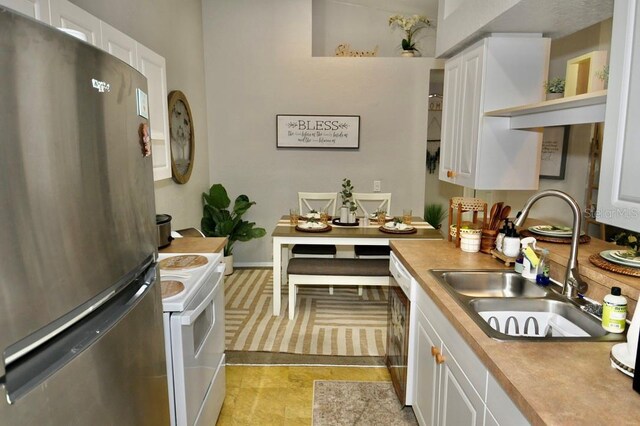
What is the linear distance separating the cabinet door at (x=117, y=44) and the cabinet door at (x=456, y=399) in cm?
207

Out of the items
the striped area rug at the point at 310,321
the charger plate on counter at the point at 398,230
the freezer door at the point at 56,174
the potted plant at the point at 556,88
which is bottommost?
the striped area rug at the point at 310,321

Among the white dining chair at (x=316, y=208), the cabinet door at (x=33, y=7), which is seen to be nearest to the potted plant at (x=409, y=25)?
the white dining chair at (x=316, y=208)

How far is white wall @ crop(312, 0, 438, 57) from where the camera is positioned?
489 cm

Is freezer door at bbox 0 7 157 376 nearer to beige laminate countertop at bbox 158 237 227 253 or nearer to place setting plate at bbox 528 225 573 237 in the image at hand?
beige laminate countertop at bbox 158 237 227 253

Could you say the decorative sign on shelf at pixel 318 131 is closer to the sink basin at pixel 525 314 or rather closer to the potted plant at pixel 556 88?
the potted plant at pixel 556 88

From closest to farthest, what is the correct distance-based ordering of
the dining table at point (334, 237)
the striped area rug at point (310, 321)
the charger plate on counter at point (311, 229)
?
the striped area rug at point (310, 321), the dining table at point (334, 237), the charger plate on counter at point (311, 229)

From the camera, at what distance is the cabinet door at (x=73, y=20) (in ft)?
5.31

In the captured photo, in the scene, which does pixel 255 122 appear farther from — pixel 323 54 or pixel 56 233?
pixel 56 233

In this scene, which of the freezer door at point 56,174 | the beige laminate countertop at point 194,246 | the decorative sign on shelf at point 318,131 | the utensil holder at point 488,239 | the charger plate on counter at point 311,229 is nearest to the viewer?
the freezer door at point 56,174

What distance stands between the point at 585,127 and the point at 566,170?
1.45 ft

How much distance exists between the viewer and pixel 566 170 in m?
3.41

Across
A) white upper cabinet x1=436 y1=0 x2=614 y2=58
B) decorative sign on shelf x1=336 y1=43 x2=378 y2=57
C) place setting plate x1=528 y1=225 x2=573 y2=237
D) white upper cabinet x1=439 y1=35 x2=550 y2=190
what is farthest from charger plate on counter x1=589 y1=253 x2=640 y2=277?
decorative sign on shelf x1=336 y1=43 x2=378 y2=57

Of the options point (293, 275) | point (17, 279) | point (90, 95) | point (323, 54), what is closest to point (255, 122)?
point (323, 54)

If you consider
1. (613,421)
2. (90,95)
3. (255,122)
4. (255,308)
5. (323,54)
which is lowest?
(255,308)
